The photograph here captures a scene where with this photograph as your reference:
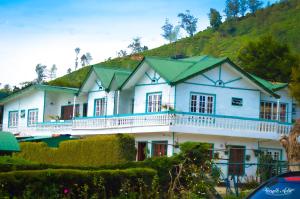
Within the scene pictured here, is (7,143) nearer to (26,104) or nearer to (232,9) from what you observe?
(26,104)

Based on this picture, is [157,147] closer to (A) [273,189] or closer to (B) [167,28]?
(A) [273,189]

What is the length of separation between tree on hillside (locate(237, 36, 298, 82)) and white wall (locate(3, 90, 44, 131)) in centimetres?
1836

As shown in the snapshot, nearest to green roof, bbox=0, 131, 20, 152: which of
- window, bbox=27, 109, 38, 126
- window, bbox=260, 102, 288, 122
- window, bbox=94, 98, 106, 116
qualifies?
window, bbox=94, 98, 106, 116

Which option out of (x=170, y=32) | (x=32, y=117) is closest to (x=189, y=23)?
(x=170, y=32)

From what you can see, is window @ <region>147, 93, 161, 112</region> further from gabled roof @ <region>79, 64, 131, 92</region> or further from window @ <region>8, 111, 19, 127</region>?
window @ <region>8, 111, 19, 127</region>

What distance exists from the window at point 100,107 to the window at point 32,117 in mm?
7899

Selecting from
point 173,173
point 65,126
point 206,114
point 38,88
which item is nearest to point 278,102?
point 206,114

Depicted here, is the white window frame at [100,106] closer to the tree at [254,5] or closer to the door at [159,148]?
the door at [159,148]

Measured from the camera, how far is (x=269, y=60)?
56.2 m

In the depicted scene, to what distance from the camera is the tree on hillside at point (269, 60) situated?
54781mm

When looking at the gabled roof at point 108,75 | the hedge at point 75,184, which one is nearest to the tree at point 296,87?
the gabled roof at point 108,75

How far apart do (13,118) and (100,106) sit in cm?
1304

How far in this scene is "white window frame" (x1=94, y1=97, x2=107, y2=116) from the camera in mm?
44062

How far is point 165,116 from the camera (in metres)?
35.7
